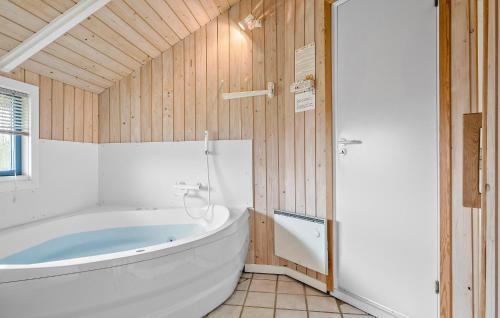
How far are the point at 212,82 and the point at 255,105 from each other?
19.9 inches

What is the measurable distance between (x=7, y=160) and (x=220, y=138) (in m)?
1.68

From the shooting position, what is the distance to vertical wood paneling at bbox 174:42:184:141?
104 inches

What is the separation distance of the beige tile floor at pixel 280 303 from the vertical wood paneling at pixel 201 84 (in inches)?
56.9

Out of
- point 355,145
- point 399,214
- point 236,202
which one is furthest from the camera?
point 236,202

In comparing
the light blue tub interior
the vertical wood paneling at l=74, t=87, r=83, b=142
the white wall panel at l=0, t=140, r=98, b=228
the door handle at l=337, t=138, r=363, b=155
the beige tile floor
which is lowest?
the beige tile floor

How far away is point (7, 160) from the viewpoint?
2.02 m

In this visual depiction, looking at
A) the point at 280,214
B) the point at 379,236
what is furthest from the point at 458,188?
the point at 280,214

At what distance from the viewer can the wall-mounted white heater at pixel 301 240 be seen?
197 centimetres

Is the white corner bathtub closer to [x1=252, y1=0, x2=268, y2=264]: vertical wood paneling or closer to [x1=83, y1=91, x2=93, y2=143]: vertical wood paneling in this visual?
[x1=252, y1=0, x2=268, y2=264]: vertical wood paneling

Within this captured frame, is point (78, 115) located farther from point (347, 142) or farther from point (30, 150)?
point (347, 142)

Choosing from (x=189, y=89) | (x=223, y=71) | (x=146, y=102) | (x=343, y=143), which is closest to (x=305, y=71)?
(x=343, y=143)

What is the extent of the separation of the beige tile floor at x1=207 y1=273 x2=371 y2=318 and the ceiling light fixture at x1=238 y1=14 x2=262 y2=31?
2261 millimetres

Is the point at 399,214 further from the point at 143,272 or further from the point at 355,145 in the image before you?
the point at 143,272

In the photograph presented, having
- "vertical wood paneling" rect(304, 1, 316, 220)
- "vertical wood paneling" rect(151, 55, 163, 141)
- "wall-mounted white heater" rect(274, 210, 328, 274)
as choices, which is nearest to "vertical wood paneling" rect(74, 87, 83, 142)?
"vertical wood paneling" rect(151, 55, 163, 141)
